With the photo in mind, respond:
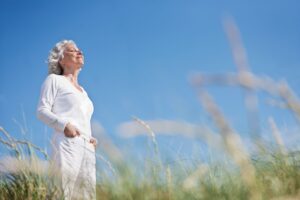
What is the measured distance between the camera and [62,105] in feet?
15.9

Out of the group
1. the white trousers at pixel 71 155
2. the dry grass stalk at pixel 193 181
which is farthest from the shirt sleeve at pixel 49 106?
the dry grass stalk at pixel 193 181

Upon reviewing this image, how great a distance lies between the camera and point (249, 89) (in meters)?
1.33

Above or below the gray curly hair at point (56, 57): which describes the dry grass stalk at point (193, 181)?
below

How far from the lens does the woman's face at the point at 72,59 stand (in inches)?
208

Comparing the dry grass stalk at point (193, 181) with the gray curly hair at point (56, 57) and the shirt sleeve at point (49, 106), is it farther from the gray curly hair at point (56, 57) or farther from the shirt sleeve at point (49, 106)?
the gray curly hair at point (56, 57)

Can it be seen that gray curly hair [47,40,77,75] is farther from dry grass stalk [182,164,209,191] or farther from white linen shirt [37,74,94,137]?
dry grass stalk [182,164,209,191]

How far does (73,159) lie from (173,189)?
2017 mm

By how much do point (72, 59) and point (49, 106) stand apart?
70 cm

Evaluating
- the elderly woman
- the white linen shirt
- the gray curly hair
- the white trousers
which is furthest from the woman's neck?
the white trousers

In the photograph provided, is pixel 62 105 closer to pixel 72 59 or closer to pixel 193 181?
pixel 72 59

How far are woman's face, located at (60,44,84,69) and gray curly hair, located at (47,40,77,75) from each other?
0.19 ft

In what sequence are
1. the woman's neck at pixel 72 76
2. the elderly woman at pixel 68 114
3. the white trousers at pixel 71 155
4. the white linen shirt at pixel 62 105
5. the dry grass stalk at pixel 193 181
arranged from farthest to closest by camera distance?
the woman's neck at pixel 72 76
the white linen shirt at pixel 62 105
the elderly woman at pixel 68 114
the white trousers at pixel 71 155
the dry grass stalk at pixel 193 181

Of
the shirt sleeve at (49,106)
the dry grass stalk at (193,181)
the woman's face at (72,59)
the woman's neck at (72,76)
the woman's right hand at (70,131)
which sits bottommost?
the dry grass stalk at (193,181)

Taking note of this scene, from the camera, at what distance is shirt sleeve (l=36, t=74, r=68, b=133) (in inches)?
181
